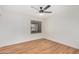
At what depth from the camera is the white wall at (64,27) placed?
4.86 feet

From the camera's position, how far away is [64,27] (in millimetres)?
1586

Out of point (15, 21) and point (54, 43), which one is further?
point (15, 21)

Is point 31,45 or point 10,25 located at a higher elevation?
point 10,25

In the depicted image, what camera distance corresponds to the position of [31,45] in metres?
1.83

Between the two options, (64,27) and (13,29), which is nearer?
(64,27)

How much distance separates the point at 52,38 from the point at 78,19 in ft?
2.54

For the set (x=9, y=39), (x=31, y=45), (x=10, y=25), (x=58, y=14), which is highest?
(x=58, y=14)

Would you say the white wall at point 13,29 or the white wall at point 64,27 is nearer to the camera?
the white wall at point 64,27

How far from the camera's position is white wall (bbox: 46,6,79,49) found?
1.48 metres

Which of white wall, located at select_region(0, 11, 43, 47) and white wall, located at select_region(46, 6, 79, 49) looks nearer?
white wall, located at select_region(46, 6, 79, 49)
